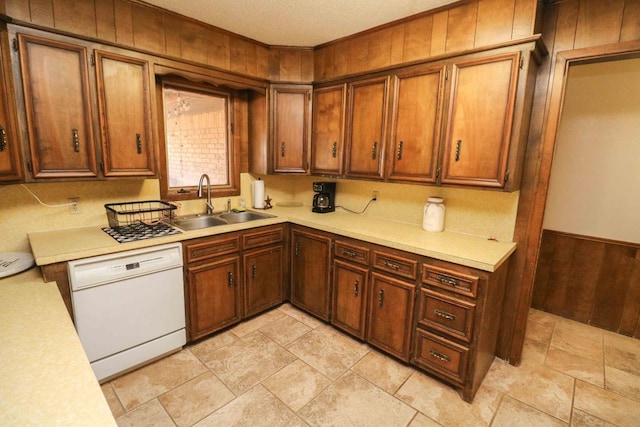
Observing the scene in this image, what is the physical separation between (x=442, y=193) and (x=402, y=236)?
57 centimetres

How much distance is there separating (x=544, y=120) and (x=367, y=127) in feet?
3.98

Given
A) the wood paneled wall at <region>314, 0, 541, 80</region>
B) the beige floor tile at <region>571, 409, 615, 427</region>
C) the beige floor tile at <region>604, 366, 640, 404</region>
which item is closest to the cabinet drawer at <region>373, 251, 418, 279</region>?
the beige floor tile at <region>571, 409, 615, 427</region>

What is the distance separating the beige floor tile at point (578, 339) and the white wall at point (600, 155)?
2.82 ft

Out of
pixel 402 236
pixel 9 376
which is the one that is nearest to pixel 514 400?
pixel 402 236

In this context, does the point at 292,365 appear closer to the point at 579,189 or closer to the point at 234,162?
the point at 234,162

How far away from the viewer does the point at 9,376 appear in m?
0.89

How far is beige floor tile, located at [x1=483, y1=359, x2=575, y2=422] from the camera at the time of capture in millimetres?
1934

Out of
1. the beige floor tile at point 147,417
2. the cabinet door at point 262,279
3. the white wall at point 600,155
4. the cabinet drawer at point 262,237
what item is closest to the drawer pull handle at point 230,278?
the cabinet door at point 262,279

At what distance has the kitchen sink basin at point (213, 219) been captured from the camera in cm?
271


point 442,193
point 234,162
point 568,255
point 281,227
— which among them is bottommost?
point 568,255

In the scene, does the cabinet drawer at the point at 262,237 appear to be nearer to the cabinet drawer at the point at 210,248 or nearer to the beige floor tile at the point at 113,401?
the cabinet drawer at the point at 210,248

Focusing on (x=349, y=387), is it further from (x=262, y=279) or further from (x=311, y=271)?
(x=262, y=279)

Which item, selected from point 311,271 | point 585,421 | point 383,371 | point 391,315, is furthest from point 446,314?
point 311,271

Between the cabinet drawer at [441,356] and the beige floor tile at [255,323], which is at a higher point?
the cabinet drawer at [441,356]
